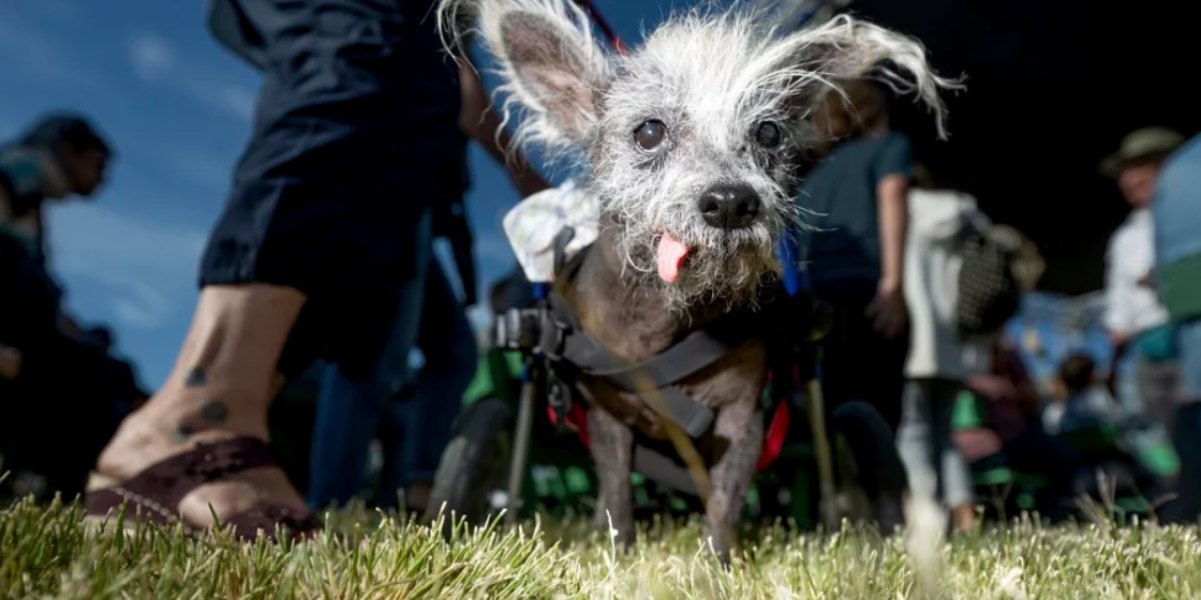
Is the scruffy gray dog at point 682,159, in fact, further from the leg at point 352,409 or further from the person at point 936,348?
the person at point 936,348

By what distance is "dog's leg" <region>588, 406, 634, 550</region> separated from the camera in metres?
1.91

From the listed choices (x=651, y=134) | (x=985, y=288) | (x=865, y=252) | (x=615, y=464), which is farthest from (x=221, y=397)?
(x=985, y=288)

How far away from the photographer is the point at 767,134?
1844 millimetres

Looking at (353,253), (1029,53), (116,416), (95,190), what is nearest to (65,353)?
(116,416)

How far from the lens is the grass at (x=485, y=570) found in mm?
1028

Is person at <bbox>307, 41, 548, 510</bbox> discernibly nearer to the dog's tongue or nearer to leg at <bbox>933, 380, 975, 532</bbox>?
the dog's tongue

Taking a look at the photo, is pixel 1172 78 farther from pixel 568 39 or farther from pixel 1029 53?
pixel 568 39

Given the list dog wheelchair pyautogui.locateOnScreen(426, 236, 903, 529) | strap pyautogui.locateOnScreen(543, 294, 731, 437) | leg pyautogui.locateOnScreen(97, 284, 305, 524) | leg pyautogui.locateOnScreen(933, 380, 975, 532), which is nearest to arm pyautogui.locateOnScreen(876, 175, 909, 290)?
leg pyautogui.locateOnScreen(933, 380, 975, 532)

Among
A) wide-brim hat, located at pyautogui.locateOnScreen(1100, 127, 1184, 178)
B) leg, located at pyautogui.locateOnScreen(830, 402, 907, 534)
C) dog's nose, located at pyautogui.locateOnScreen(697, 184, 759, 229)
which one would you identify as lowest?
leg, located at pyautogui.locateOnScreen(830, 402, 907, 534)

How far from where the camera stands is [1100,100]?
8672 mm

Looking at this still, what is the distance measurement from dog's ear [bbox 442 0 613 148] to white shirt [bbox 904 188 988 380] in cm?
243

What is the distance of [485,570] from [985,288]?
10.4ft

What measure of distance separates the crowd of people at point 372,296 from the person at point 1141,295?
0.02 metres

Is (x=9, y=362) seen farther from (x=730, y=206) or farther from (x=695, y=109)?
(x=730, y=206)
